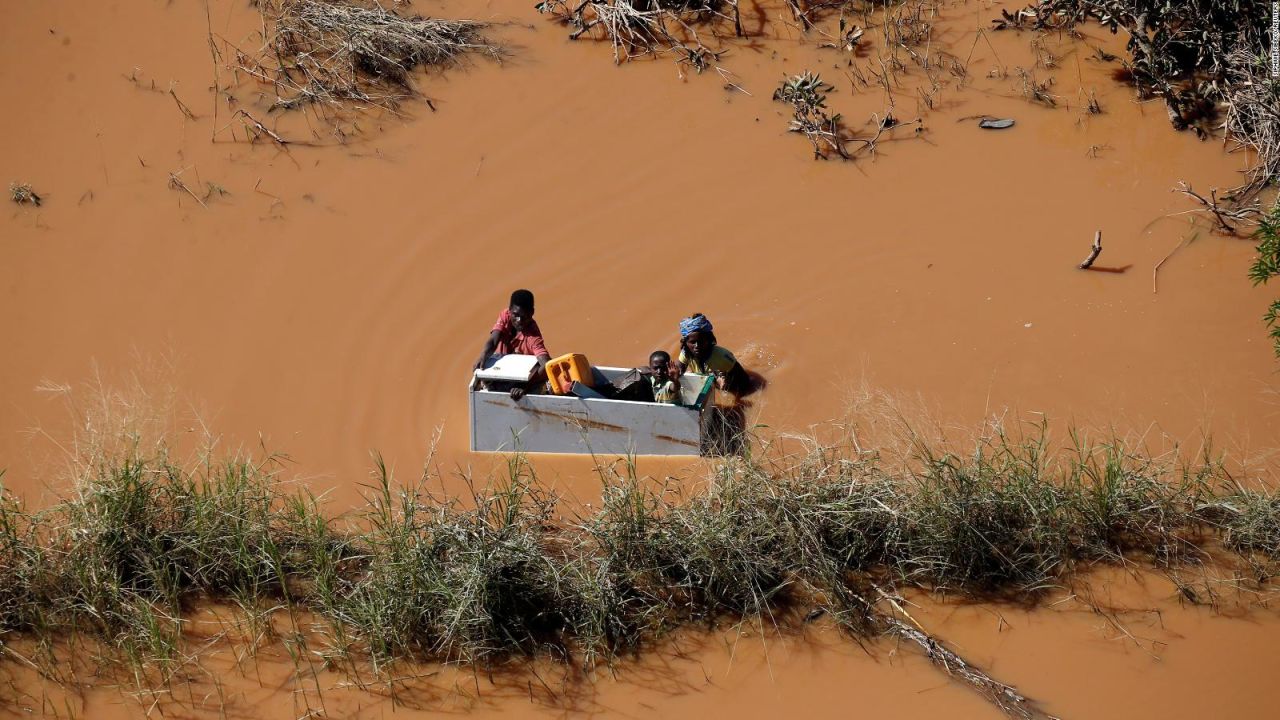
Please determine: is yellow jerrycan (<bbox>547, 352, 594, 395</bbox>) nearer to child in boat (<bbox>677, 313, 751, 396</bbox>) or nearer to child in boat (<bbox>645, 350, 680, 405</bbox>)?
child in boat (<bbox>645, 350, 680, 405</bbox>)

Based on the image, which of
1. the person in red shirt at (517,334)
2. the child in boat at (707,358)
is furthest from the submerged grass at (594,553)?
the person in red shirt at (517,334)

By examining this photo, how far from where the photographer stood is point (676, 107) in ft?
29.9

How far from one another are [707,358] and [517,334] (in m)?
1.03

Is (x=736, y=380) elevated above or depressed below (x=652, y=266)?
below

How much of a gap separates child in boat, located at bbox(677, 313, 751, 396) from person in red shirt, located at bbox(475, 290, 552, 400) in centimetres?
72

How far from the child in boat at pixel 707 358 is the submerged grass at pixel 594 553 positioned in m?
0.92

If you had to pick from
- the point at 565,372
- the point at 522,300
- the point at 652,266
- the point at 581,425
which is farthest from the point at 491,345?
the point at 652,266

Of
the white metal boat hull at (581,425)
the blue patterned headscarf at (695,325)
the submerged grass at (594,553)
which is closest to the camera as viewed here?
the submerged grass at (594,553)

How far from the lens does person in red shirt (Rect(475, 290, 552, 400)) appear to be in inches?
265

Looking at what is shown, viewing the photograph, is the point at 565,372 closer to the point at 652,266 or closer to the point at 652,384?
the point at 652,384

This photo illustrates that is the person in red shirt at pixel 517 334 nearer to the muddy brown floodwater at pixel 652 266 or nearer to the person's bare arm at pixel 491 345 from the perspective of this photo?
the person's bare arm at pixel 491 345

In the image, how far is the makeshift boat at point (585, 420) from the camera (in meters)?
6.21

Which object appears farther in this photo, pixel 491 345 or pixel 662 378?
pixel 491 345

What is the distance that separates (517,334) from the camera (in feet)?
22.6
